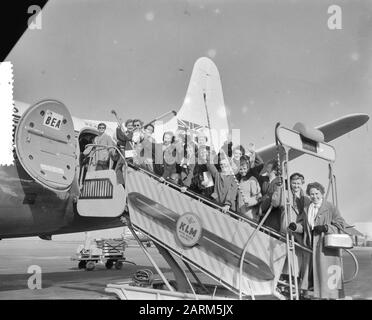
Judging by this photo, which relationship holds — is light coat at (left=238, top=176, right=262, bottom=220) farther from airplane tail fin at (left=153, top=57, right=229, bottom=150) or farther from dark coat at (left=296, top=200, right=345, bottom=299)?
dark coat at (left=296, top=200, right=345, bottom=299)

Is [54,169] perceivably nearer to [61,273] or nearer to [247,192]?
[247,192]

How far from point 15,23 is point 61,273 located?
4288 mm

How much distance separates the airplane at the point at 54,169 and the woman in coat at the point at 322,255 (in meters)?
0.77

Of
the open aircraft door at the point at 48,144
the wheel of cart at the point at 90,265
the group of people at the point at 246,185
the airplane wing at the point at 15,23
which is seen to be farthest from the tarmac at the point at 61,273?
the airplane wing at the point at 15,23

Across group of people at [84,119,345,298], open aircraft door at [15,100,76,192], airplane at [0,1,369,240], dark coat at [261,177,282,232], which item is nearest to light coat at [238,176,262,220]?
group of people at [84,119,345,298]

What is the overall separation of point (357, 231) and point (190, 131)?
275 cm

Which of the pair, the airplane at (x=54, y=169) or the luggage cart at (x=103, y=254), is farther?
the luggage cart at (x=103, y=254)

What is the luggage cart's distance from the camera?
24.6 ft

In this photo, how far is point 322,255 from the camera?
159 inches

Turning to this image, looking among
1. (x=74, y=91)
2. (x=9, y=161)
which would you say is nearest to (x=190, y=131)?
(x=74, y=91)

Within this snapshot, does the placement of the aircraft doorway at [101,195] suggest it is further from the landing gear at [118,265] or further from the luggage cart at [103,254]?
the landing gear at [118,265]

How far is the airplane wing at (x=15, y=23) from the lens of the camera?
572cm

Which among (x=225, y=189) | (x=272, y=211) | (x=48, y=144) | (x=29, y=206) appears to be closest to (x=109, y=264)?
(x=29, y=206)

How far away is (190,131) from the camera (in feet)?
20.9
